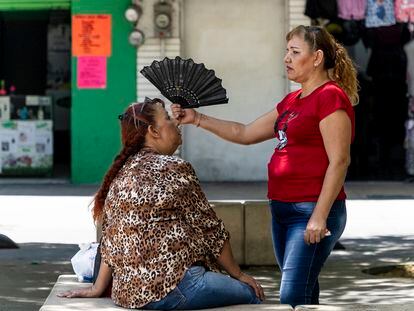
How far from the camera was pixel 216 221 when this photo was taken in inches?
225

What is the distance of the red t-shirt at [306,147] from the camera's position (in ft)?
18.4

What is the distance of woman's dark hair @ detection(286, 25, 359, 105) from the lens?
225 inches

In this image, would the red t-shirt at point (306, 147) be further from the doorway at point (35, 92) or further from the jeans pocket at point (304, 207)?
the doorway at point (35, 92)

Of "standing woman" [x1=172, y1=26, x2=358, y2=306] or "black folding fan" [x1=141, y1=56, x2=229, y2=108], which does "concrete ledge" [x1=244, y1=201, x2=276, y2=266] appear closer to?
"black folding fan" [x1=141, y1=56, x2=229, y2=108]

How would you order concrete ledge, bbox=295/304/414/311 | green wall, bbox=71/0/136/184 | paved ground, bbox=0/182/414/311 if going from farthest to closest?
1. green wall, bbox=71/0/136/184
2. paved ground, bbox=0/182/414/311
3. concrete ledge, bbox=295/304/414/311

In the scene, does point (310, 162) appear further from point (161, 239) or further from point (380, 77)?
point (380, 77)

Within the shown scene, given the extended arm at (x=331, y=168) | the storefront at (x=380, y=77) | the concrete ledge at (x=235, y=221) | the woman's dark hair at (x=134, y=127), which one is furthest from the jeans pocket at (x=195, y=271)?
the storefront at (x=380, y=77)

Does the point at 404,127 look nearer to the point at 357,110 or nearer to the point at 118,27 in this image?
the point at 357,110

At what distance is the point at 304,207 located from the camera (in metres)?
5.67

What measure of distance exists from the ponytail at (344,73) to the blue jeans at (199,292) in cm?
114

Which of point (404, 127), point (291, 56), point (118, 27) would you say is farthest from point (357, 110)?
point (291, 56)

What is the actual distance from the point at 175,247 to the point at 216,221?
11.5 inches

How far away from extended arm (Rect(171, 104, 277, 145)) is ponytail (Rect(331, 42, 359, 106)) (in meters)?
0.42

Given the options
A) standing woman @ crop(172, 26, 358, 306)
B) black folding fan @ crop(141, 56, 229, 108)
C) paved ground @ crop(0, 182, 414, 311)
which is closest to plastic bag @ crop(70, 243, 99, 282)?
black folding fan @ crop(141, 56, 229, 108)
